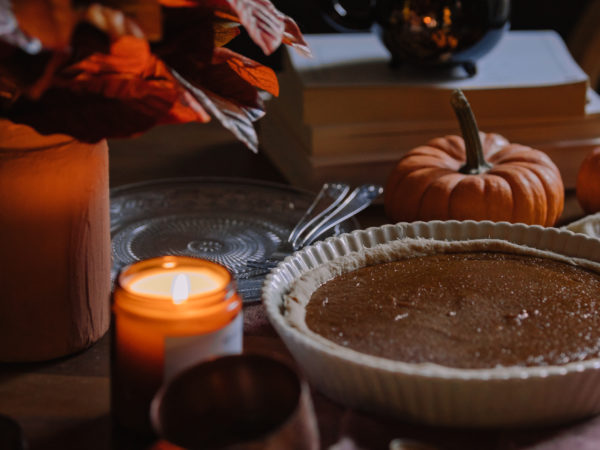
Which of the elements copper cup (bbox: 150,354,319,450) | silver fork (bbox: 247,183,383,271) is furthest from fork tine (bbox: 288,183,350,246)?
copper cup (bbox: 150,354,319,450)

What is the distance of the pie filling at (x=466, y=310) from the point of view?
69 cm

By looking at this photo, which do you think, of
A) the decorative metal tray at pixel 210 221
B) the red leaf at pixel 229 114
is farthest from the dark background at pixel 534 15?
the red leaf at pixel 229 114

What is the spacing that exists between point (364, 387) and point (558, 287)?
29 centimetres

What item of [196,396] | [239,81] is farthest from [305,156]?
[196,396]

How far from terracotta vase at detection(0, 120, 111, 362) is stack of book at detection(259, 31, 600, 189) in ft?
1.90

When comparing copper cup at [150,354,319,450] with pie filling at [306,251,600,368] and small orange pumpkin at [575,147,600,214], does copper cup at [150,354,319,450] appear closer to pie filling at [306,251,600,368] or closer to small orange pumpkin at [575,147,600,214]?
pie filling at [306,251,600,368]

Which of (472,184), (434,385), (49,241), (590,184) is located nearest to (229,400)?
(434,385)

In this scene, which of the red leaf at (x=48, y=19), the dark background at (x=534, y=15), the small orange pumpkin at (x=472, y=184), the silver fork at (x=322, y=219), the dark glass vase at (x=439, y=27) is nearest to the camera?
the red leaf at (x=48, y=19)

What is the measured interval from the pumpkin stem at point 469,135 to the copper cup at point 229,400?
2.24 ft

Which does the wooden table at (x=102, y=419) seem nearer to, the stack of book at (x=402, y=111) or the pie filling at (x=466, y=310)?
the pie filling at (x=466, y=310)

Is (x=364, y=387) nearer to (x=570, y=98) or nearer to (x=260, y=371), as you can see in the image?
(x=260, y=371)

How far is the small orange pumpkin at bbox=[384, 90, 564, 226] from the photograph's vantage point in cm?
112

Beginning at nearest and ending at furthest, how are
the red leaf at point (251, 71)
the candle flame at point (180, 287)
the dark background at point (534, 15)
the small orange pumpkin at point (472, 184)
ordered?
the candle flame at point (180, 287), the red leaf at point (251, 71), the small orange pumpkin at point (472, 184), the dark background at point (534, 15)

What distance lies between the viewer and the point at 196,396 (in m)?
0.56
